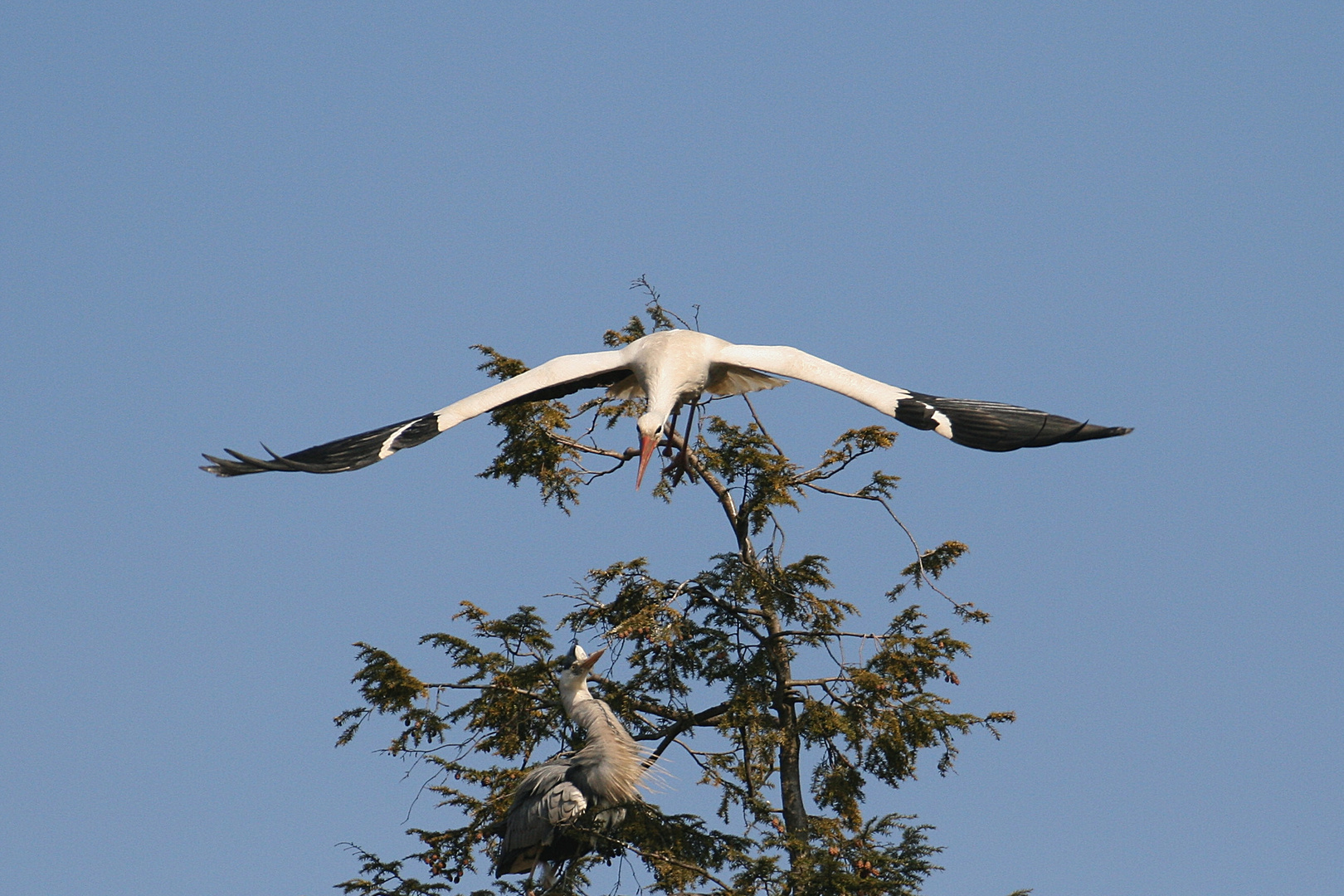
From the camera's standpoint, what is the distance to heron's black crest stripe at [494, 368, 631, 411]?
930 cm

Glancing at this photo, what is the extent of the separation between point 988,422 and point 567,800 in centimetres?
327

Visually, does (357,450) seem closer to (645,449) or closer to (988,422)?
(645,449)

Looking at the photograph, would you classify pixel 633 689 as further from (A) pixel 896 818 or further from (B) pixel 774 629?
(A) pixel 896 818

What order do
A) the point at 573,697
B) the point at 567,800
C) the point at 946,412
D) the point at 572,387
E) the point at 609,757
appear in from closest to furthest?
the point at 567,800 < the point at 609,757 < the point at 573,697 < the point at 946,412 < the point at 572,387

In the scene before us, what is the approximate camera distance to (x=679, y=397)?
9.90 metres

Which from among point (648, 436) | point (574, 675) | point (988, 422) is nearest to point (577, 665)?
point (574, 675)

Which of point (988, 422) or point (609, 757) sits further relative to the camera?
point (988, 422)

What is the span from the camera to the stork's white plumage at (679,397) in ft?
27.4

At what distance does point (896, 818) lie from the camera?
23.4 feet

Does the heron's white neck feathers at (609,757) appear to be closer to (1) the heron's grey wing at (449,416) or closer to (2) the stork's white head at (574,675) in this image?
(2) the stork's white head at (574,675)

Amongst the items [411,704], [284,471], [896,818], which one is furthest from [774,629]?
[284,471]

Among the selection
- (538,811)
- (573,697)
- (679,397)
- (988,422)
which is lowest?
(538,811)

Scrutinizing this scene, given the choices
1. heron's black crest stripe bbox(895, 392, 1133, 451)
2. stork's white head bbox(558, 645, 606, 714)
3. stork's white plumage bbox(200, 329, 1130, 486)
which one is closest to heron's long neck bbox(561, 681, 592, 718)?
stork's white head bbox(558, 645, 606, 714)

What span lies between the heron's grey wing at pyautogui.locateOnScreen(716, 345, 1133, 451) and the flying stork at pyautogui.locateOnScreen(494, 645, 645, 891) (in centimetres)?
258
